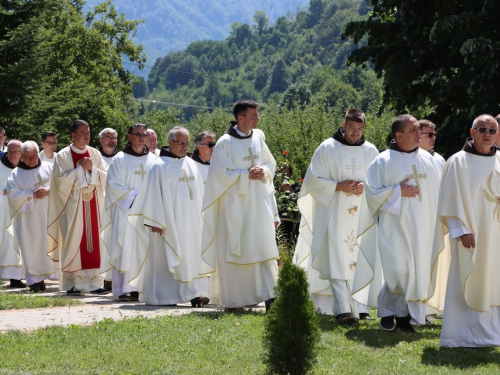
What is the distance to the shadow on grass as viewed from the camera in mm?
7934

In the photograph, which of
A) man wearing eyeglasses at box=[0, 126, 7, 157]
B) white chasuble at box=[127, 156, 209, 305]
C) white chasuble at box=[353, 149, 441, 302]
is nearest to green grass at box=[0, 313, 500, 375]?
white chasuble at box=[353, 149, 441, 302]

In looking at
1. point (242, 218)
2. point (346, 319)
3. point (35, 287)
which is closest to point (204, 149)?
point (242, 218)

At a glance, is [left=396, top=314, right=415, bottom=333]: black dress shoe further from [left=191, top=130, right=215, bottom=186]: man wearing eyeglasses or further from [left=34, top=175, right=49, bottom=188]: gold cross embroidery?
[left=34, top=175, right=49, bottom=188]: gold cross embroidery

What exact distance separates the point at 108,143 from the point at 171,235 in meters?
3.04

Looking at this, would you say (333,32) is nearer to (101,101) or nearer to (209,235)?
(101,101)

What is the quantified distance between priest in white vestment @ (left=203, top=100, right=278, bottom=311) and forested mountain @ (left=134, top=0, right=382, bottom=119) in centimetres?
9962

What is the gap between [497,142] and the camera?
31.6 feet

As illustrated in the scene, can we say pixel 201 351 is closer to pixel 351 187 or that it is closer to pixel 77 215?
pixel 351 187

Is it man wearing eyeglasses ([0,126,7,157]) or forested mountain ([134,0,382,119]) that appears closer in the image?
man wearing eyeglasses ([0,126,7,157])

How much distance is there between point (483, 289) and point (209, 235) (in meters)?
3.93

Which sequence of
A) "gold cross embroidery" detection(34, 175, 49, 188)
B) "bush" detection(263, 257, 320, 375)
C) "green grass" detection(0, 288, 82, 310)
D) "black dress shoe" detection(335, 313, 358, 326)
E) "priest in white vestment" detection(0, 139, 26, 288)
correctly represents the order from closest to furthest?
"bush" detection(263, 257, 320, 375), "black dress shoe" detection(335, 313, 358, 326), "green grass" detection(0, 288, 82, 310), "gold cross embroidery" detection(34, 175, 49, 188), "priest in white vestment" detection(0, 139, 26, 288)

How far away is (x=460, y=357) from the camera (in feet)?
26.9

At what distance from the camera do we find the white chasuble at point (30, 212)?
15.2 metres

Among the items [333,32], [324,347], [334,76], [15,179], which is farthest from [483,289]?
[333,32]
